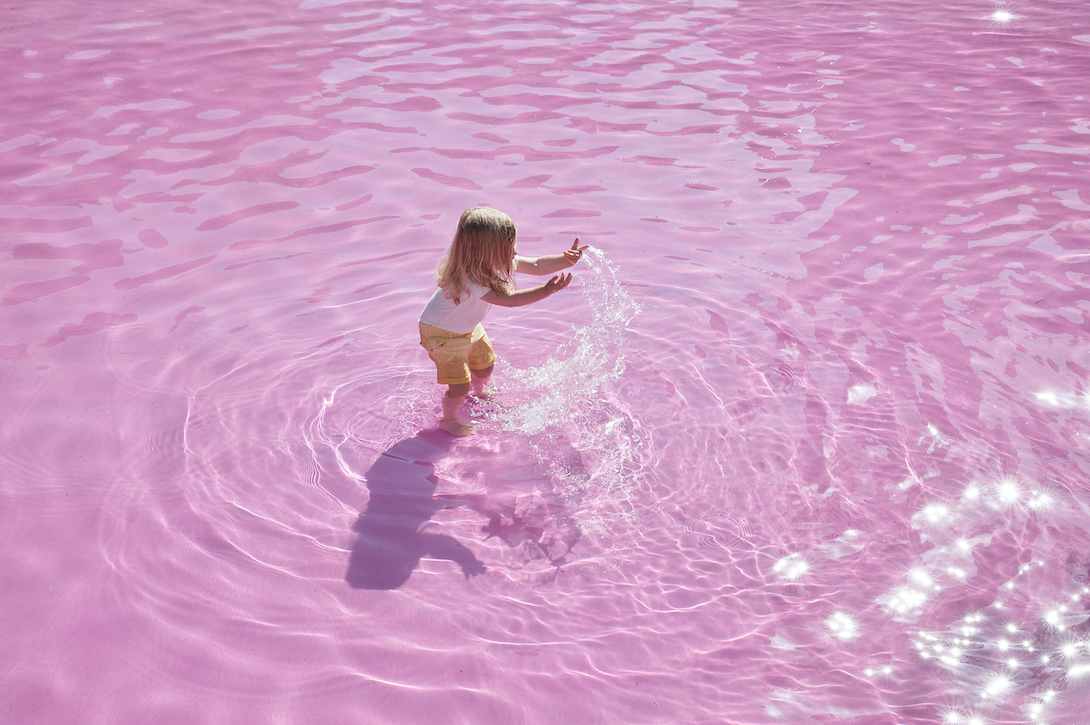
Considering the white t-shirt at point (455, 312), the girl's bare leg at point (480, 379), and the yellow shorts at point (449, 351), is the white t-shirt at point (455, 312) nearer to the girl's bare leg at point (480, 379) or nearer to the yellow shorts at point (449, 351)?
the yellow shorts at point (449, 351)

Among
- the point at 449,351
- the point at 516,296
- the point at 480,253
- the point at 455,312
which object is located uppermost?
the point at 480,253

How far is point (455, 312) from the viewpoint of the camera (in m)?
4.05

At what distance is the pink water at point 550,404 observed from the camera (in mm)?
3148

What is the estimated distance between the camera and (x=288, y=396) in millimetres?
4434

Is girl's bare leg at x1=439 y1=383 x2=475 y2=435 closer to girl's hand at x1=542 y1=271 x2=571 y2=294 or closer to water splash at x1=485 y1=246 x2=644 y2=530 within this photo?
water splash at x1=485 y1=246 x2=644 y2=530

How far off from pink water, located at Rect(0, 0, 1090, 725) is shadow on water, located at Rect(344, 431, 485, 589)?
0.02 meters

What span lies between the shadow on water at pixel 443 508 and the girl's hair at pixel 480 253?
2.98ft

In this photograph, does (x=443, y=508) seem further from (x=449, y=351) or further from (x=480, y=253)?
(x=480, y=253)

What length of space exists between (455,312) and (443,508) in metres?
1.04

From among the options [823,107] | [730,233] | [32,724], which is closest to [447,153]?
[730,233]

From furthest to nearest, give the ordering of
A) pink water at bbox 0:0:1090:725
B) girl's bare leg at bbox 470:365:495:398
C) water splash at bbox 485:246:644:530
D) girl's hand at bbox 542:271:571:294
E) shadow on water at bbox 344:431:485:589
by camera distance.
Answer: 1. girl's bare leg at bbox 470:365:495:398
2. water splash at bbox 485:246:644:530
3. girl's hand at bbox 542:271:571:294
4. shadow on water at bbox 344:431:485:589
5. pink water at bbox 0:0:1090:725

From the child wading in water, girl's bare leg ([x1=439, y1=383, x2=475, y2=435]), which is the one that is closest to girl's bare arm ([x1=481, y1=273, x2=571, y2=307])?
the child wading in water

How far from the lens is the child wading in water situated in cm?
384

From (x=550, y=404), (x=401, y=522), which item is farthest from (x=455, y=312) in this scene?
(x=401, y=522)
